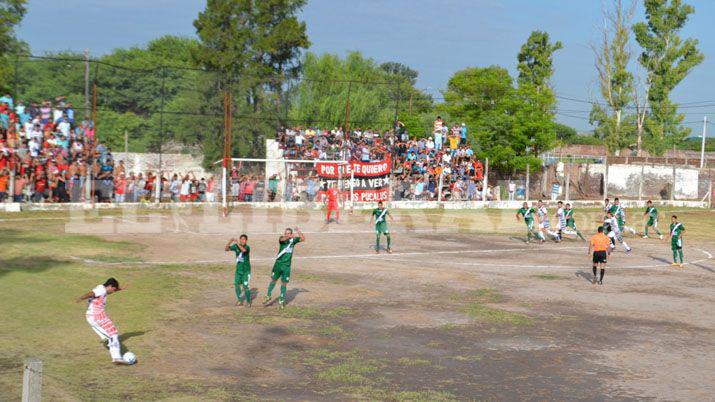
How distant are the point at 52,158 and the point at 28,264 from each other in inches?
557

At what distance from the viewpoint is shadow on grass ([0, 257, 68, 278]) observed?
20562mm

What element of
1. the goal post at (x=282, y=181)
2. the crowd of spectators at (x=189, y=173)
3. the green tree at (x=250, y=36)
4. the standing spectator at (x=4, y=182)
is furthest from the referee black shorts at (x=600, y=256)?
the green tree at (x=250, y=36)

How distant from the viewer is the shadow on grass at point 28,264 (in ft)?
67.5

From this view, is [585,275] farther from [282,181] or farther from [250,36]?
[250,36]

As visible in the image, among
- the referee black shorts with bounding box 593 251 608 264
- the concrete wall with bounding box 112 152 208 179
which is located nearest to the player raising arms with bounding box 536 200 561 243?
the referee black shorts with bounding box 593 251 608 264

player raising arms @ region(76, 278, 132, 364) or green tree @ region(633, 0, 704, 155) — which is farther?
green tree @ region(633, 0, 704, 155)

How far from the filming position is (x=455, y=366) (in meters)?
13.6

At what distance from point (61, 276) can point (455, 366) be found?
38.0 ft

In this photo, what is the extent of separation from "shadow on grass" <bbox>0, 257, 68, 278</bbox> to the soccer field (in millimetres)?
55

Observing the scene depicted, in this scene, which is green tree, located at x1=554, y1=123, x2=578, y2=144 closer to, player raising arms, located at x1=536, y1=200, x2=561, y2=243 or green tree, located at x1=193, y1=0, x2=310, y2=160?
green tree, located at x1=193, y1=0, x2=310, y2=160

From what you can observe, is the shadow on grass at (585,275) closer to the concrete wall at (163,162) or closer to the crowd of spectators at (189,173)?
the crowd of spectators at (189,173)

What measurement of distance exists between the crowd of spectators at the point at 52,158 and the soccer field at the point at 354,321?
3921 millimetres

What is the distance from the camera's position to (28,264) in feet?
70.2

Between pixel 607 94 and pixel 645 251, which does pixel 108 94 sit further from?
pixel 607 94
